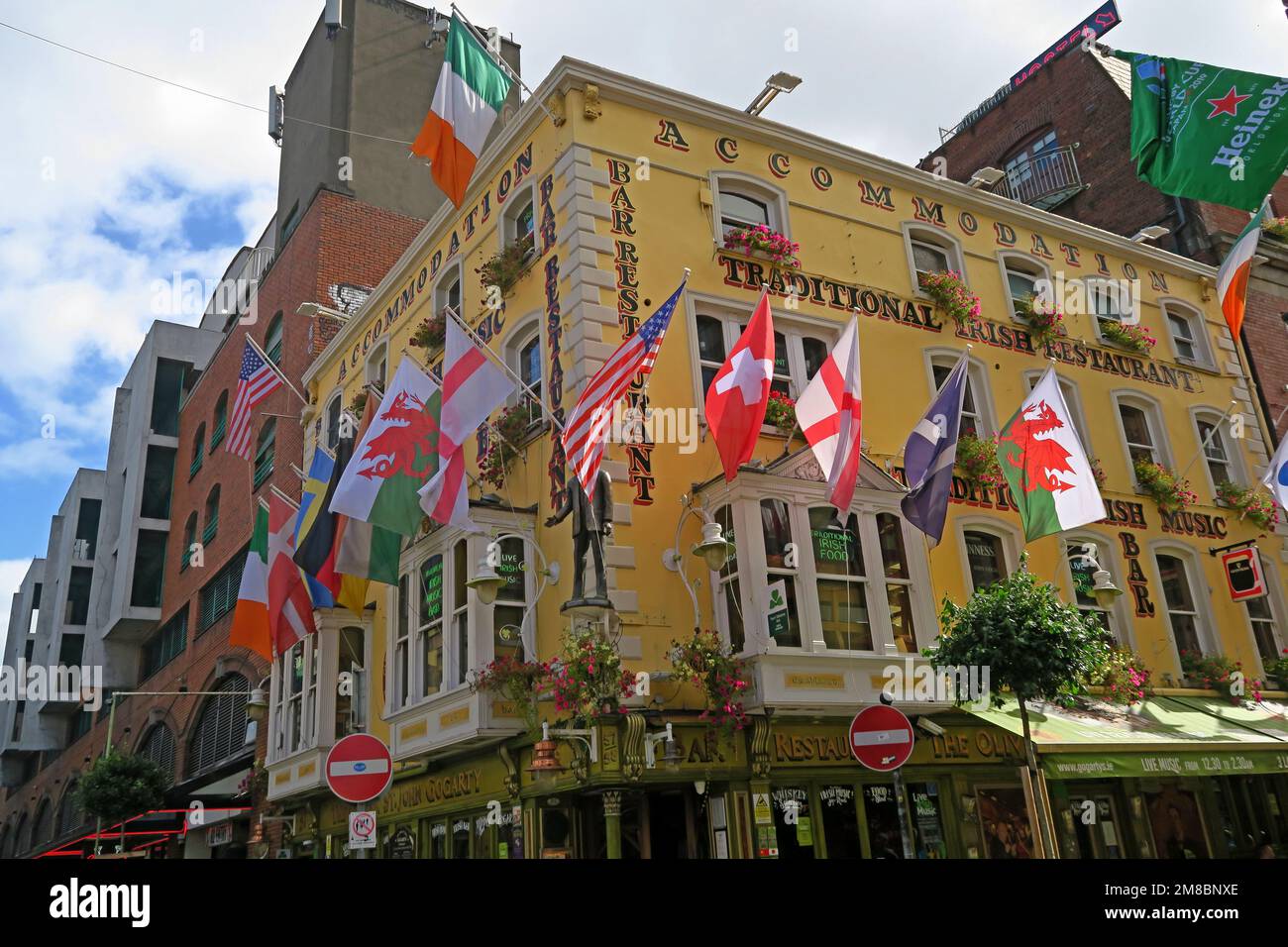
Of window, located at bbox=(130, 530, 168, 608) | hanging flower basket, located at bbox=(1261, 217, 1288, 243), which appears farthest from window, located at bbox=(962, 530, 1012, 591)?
window, located at bbox=(130, 530, 168, 608)

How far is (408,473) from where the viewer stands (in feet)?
44.9

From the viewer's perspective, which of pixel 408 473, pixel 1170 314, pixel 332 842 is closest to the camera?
pixel 408 473

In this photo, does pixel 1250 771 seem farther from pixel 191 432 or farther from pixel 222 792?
pixel 191 432

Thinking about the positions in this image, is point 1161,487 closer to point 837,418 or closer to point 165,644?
point 837,418

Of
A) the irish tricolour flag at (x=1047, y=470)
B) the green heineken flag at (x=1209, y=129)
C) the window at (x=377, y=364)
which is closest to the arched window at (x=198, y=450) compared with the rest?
the window at (x=377, y=364)

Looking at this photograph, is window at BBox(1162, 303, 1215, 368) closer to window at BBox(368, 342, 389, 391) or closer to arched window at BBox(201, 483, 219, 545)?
window at BBox(368, 342, 389, 391)

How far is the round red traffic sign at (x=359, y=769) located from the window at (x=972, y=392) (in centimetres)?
1154

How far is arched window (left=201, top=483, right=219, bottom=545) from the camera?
32.6 meters

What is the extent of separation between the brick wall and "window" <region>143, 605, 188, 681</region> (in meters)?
0.35

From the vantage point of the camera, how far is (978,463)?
1673 cm

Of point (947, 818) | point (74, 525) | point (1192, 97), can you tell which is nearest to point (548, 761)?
point (947, 818)

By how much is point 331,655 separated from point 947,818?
11534 millimetres

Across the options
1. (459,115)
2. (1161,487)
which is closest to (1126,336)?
(1161,487)

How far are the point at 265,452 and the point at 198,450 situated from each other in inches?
405
